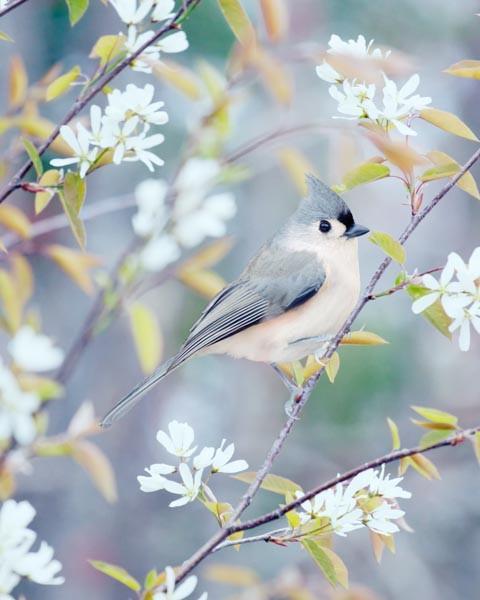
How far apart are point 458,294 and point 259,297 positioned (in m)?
1.03

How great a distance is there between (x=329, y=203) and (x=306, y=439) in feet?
6.84

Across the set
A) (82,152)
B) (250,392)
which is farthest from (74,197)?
(250,392)

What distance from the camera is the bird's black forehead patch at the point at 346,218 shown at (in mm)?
1979

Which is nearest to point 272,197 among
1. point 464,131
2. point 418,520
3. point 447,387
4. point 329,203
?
point 447,387

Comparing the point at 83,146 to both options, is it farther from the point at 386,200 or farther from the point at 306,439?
the point at 386,200

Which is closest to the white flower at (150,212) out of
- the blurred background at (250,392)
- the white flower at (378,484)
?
the white flower at (378,484)

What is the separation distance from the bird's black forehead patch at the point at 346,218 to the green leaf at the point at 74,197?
104 cm

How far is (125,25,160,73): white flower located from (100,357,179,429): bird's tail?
22.4 inches

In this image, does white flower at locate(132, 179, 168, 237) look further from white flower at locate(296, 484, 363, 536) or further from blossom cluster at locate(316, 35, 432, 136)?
Result: white flower at locate(296, 484, 363, 536)

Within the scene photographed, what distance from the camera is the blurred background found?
366cm

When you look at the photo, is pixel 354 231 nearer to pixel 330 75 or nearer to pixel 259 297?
pixel 259 297

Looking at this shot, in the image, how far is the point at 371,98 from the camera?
1064 millimetres

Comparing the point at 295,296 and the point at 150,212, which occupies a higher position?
the point at 150,212

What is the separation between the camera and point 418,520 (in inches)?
155
